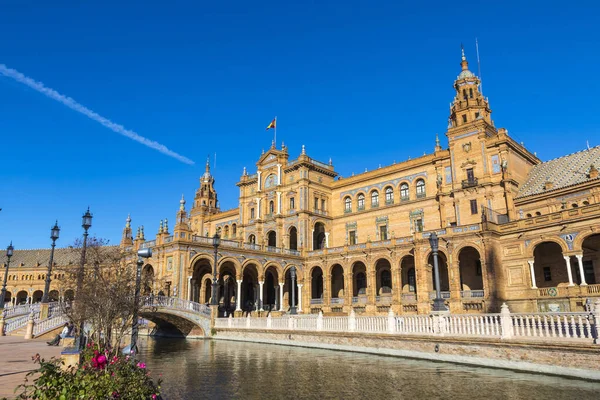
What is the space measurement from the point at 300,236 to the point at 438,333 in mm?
31804

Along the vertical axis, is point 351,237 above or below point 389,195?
below

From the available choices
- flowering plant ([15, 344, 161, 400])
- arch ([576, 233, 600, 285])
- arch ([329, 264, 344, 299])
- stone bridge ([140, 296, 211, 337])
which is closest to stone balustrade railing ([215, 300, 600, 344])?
stone bridge ([140, 296, 211, 337])

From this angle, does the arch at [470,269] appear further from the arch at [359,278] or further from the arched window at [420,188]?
the arch at [359,278]

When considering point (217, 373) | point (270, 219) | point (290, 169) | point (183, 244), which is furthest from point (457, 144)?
point (217, 373)

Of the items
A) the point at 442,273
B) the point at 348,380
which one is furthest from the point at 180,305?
the point at 442,273

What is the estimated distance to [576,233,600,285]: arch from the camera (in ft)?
105

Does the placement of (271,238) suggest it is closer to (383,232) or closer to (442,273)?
(383,232)

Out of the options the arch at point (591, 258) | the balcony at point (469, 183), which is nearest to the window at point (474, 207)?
the balcony at point (469, 183)

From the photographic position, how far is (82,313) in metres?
13.7

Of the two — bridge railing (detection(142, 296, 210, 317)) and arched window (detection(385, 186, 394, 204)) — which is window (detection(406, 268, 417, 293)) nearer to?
arched window (detection(385, 186, 394, 204))

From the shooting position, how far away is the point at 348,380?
13359 millimetres

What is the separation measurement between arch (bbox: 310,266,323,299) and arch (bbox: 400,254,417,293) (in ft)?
34.3

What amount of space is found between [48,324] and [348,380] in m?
20.9

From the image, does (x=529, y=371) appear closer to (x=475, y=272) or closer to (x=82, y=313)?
(x=82, y=313)
